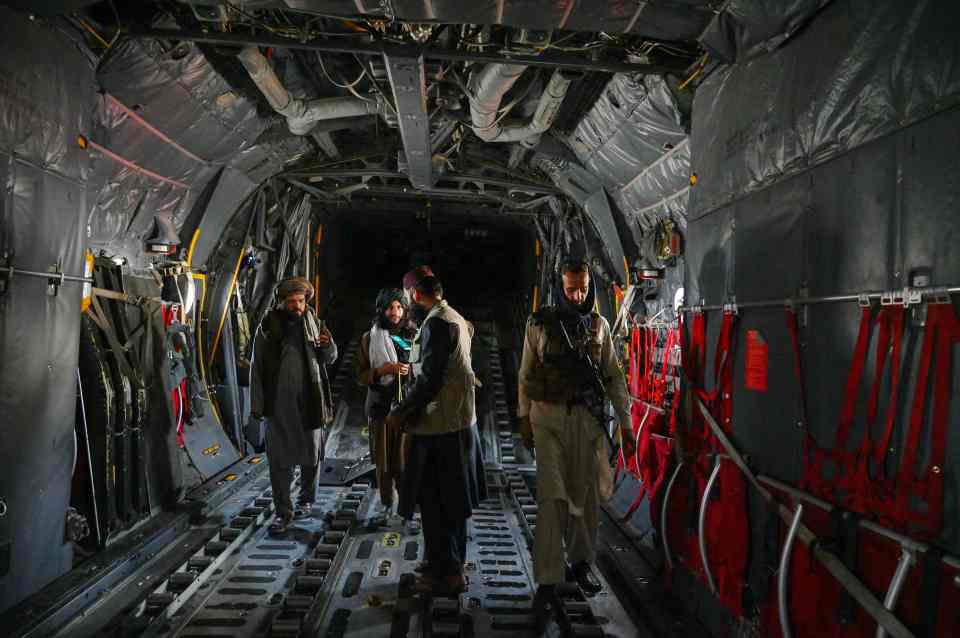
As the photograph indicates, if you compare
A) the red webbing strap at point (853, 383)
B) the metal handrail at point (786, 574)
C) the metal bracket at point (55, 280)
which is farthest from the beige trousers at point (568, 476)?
the metal bracket at point (55, 280)

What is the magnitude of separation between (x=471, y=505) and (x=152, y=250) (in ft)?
13.3

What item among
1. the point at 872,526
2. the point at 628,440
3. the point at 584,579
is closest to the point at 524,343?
the point at 628,440

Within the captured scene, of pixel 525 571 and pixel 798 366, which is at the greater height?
pixel 798 366

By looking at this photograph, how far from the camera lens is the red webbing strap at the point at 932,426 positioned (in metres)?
1.86

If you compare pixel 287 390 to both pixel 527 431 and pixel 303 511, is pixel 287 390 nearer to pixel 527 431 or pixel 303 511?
pixel 303 511

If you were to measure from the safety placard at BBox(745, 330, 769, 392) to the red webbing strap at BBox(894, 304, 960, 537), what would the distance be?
3.11 feet

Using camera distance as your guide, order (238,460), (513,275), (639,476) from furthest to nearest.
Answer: (513,275), (238,460), (639,476)

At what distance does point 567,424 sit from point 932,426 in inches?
80.5

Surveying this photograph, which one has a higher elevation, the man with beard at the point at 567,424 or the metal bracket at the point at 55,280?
the metal bracket at the point at 55,280

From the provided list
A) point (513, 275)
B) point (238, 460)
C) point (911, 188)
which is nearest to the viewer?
point (911, 188)

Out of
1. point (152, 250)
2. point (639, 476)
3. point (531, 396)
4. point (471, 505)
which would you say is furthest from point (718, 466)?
point (152, 250)

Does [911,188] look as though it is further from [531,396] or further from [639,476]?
[639,476]

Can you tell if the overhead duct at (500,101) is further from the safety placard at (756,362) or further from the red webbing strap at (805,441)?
the red webbing strap at (805,441)

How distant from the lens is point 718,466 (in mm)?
3199
